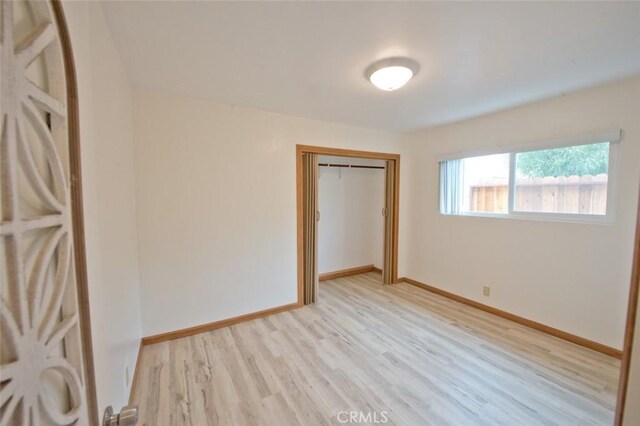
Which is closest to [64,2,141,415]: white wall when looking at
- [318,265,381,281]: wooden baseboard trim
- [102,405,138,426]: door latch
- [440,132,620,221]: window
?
[102,405,138,426]: door latch

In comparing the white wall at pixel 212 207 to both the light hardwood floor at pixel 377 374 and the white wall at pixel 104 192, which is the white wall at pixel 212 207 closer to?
the light hardwood floor at pixel 377 374

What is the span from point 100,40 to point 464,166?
11.8 ft

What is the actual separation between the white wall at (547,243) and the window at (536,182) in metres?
0.11

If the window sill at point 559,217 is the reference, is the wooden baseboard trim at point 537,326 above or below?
below

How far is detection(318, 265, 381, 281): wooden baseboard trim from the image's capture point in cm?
428

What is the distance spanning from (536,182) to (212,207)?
130 inches

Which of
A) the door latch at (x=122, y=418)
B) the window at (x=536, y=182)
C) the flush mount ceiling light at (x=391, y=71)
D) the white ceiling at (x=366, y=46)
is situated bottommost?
the door latch at (x=122, y=418)

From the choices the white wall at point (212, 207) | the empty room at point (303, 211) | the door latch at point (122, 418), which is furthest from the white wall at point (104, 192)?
the white wall at point (212, 207)

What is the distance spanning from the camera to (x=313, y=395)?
1.81 m

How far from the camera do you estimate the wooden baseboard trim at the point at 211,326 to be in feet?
7.95

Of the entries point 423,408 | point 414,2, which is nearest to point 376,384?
point 423,408

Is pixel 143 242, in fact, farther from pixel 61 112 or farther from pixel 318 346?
pixel 61 112

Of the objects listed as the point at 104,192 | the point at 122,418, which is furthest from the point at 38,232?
the point at 104,192

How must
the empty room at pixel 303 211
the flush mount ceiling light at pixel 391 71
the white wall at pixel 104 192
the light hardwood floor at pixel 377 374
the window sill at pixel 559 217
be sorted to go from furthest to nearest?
the window sill at pixel 559 217, the flush mount ceiling light at pixel 391 71, the light hardwood floor at pixel 377 374, the white wall at pixel 104 192, the empty room at pixel 303 211
